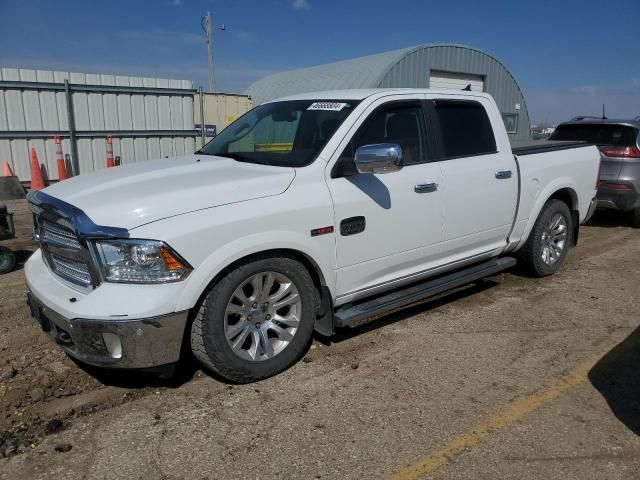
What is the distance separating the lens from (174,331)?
309 cm

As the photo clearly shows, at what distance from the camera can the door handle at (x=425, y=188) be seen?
420 centimetres

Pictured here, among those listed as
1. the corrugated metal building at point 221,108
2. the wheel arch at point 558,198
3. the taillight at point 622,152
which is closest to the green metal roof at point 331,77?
the corrugated metal building at point 221,108

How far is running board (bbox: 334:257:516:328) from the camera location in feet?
12.7

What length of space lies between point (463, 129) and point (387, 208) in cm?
134

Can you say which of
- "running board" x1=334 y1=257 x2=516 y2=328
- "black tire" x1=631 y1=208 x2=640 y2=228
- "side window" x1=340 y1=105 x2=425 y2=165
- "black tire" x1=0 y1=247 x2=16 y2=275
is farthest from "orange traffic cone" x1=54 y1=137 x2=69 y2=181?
"black tire" x1=631 y1=208 x2=640 y2=228

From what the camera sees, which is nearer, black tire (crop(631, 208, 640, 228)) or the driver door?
the driver door

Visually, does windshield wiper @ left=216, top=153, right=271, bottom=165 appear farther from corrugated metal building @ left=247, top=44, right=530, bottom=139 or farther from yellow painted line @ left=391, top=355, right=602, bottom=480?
corrugated metal building @ left=247, top=44, right=530, bottom=139

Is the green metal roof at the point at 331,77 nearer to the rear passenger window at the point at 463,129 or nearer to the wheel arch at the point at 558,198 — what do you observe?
the wheel arch at the point at 558,198

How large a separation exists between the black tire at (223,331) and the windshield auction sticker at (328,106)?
4.30 ft

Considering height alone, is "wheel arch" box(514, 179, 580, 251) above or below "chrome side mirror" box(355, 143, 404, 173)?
below

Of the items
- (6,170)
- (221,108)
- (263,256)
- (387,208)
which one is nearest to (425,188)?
(387,208)

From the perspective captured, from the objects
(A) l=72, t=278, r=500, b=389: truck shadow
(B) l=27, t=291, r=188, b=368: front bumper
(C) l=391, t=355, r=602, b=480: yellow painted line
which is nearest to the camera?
(C) l=391, t=355, r=602, b=480: yellow painted line

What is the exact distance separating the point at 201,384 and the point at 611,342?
3176 mm

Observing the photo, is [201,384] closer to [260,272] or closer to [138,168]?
[260,272]
